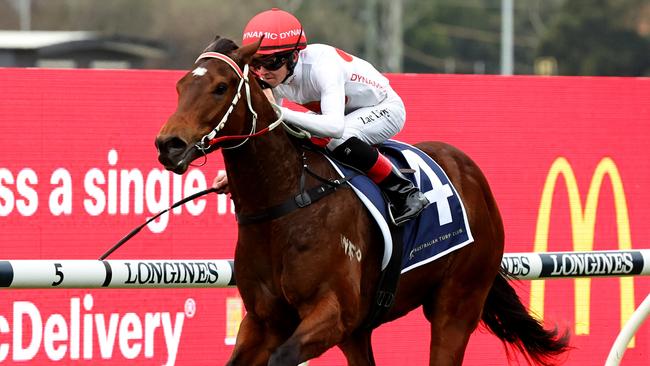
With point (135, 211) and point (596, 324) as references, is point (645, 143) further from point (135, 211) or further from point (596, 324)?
point (135, 211)

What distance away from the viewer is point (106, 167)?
667 cm

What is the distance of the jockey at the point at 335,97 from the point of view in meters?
5.01

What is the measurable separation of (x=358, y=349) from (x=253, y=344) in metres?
0.84

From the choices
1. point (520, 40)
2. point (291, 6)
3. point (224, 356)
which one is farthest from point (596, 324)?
point (520, 40)

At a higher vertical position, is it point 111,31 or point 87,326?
point 111,31

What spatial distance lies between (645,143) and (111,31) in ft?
133

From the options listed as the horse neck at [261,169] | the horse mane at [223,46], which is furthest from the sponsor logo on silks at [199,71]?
the horse neck at [261,169]

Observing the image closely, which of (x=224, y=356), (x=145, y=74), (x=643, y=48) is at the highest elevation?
(x=643, y=48)

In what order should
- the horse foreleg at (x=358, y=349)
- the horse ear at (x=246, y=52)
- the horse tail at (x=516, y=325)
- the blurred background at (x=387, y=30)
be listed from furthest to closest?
the blurred background at (x=387, y=30)
the horse tail at (x=516, y=325)
the horse foreleg at (x=358, y=349)
the horse ear at (x=246, y=52)

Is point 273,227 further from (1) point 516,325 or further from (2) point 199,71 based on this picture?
(1) point 516,325

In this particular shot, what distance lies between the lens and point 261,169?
4.89 m

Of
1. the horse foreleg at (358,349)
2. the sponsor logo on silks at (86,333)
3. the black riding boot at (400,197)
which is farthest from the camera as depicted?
the sponsor logo on silks at (86,333)

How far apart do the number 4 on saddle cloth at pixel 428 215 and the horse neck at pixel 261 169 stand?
0.47 meters

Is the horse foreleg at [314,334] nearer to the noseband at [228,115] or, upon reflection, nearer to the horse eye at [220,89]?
the noseband at [228,115]
